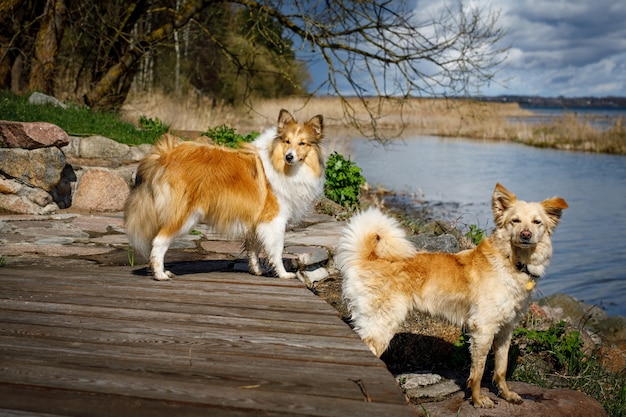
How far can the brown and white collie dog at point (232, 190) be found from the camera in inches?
186

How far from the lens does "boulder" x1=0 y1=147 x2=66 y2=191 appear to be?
7551 millimetres

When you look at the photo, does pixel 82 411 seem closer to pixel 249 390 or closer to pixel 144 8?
pixel 249 390

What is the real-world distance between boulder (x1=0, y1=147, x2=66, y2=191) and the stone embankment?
12 millimetres

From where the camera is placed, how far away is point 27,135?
7.60 metres

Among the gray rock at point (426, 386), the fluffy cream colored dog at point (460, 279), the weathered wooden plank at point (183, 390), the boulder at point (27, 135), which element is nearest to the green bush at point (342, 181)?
the boulder at point (27, 135)

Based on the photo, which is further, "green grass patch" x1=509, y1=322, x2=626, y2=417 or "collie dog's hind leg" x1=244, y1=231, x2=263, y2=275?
"collie dog's hind leg" x1=244, y1=231, x2=263, y2=275

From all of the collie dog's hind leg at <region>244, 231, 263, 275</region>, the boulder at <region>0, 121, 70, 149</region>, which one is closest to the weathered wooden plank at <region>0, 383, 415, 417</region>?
the collie dog's hind leg at <region>244, 231, 263, 275</region>

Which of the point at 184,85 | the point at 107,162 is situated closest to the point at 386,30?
the point at 107,162

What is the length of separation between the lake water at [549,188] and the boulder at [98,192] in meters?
4.78

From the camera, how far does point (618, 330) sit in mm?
7906

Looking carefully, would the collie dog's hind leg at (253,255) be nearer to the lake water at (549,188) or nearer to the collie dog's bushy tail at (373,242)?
the collie dog's bushy tail at (373,242)

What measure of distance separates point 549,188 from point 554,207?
13220 mm

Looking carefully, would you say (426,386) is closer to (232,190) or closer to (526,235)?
(526,235)

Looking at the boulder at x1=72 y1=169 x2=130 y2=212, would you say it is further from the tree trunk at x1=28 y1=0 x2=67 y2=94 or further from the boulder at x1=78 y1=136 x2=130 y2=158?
the tree trunk at x1=28 y1=0 x2=67 y2=94
